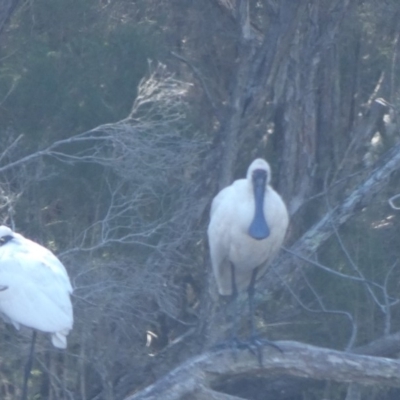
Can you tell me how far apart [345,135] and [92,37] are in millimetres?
2564

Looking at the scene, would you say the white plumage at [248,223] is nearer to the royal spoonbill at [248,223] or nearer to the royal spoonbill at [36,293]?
the royal spoonbill at [248,223]

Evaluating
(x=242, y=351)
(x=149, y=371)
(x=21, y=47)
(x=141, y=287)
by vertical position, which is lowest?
(x=149, y=371)

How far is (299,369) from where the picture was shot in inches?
209

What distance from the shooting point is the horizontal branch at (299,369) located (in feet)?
17.2

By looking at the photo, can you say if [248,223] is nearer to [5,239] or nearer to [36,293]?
[36,293]

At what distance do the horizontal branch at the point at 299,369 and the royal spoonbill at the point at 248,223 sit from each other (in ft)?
2.13

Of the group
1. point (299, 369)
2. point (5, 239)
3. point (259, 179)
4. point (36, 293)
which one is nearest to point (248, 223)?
point (259, 179)

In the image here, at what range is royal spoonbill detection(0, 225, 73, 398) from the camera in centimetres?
646

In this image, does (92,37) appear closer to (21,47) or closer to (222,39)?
(21,47)

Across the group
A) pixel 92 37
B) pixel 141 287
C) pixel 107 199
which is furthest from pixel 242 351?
pixel 92 37

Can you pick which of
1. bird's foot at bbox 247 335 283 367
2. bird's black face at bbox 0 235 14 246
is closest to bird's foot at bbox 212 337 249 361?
bird's foot at bbox 247 335 283 367

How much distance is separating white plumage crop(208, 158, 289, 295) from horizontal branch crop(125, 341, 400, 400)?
2.89 ft

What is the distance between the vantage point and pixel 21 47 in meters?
9.62

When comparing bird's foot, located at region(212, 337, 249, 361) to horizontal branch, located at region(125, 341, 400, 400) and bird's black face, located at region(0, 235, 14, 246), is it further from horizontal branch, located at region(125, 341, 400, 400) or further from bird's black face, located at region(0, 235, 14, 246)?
bird's black face, located at region(0, 235, 14, 246)
